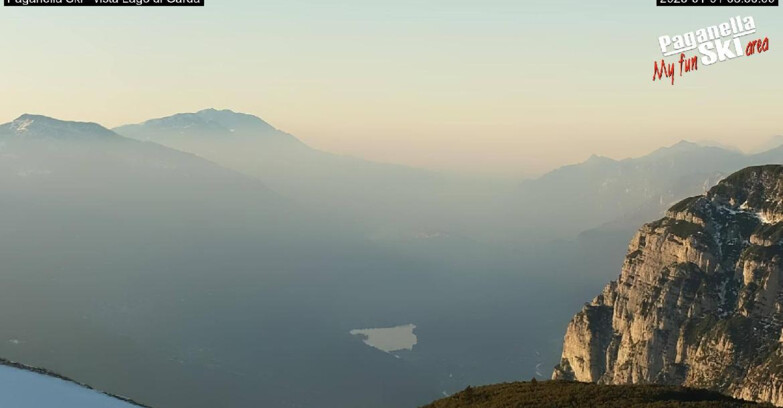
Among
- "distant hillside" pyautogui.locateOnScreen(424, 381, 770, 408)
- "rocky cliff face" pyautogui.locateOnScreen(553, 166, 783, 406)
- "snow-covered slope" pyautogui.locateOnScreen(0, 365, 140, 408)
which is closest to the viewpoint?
"snow-covered slope" pyautogui.locateOnScreen(0, 365, 140, 408)

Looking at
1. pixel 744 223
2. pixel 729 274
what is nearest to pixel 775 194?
pixel 744 223

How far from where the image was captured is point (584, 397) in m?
77.2

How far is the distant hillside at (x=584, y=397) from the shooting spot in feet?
240

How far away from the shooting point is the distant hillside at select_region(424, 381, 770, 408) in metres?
73.2

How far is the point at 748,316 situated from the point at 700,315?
1519 centimetres

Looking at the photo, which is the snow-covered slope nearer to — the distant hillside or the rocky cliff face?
the distant hillside

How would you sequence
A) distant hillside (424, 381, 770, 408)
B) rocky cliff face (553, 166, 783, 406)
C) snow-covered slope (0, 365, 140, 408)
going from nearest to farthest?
1. snow-covered slope (0, 365, 140, 408)
2. distant hillside (424, 381, 770, 408)
3. rocky cliff face (553, 166, 783, 406)

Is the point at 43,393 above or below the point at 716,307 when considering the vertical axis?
above

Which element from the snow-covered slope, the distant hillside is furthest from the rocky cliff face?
the snow-covered slope

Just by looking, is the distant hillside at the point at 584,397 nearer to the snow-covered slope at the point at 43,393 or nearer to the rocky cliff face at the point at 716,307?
the snow-covered slope at the point at 43,393

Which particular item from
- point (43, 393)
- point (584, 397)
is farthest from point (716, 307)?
point (43, 393)

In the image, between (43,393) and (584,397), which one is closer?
(43,393)

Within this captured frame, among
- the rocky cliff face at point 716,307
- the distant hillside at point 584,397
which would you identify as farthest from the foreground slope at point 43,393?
the rocky cliff face at point 716,307

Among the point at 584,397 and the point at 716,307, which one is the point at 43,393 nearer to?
the point at 584,397
